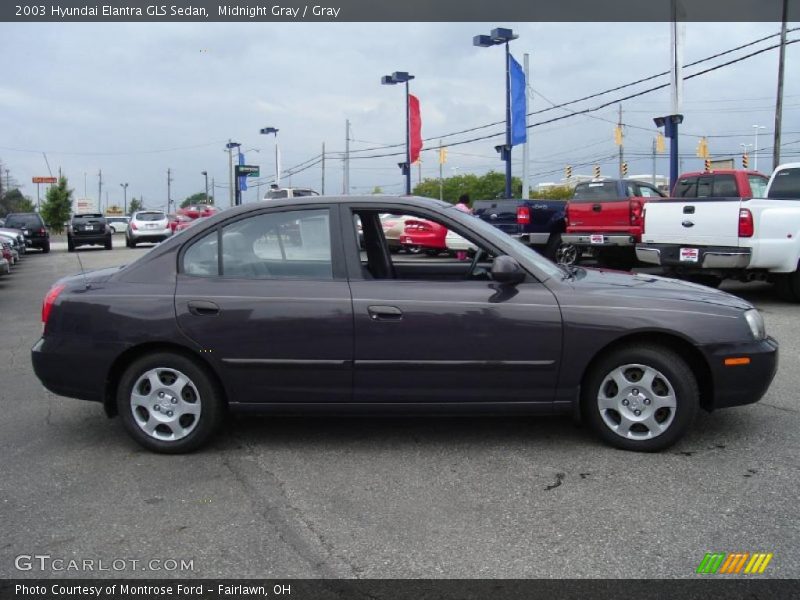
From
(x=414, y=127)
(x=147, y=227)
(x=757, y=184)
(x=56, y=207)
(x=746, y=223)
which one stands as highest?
(x=414, y=127)

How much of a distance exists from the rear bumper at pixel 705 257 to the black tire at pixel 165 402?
7912 millimetres

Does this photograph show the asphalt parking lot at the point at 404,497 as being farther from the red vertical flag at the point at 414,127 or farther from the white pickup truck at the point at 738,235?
the red vertical flag at the point at 414,127

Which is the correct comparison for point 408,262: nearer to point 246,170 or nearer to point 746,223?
point 746,223

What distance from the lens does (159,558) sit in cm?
331

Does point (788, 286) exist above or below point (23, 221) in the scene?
below

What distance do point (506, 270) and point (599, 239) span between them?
10623mm

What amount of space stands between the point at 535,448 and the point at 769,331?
213 inches

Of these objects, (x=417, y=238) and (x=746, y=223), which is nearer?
(x=746, y=223)

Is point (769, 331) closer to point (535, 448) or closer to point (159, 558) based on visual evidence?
point (535, 448)

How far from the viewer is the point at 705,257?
1036cm

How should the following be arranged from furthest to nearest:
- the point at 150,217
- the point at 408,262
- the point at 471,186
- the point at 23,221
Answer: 1. the point at 471,186
2. the point at 150,217
3. the point at 23,221
4. the point at 408,262
